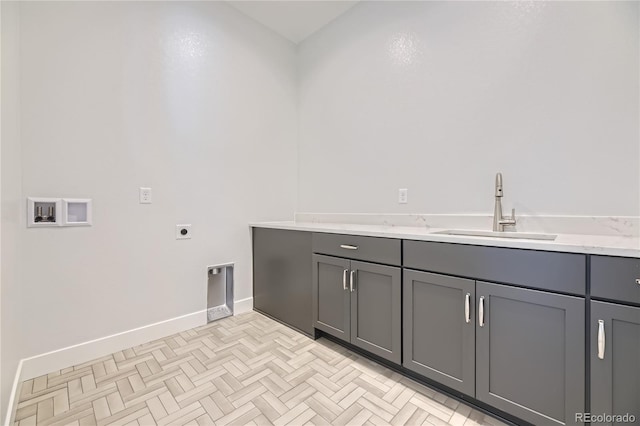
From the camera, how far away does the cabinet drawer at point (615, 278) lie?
97cm

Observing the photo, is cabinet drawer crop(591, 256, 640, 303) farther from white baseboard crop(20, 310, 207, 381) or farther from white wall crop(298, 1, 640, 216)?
white baseboard crop(20, 310, 207, 381)

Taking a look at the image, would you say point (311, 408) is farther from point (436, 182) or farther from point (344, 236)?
point (436, 182)

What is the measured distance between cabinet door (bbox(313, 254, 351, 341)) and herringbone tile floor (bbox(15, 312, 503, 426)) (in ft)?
0.55

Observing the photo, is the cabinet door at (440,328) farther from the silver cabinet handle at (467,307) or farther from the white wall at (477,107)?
the white wall at (477,107)

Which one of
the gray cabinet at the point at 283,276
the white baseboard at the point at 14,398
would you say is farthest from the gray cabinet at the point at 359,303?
the white baseboard at the point at 14,398

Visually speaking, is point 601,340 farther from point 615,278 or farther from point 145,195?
point 145,195

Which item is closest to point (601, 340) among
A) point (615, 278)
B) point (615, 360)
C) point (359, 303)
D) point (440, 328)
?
point (615, 360)

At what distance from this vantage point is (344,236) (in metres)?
1.85

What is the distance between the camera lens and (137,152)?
1.97 meters

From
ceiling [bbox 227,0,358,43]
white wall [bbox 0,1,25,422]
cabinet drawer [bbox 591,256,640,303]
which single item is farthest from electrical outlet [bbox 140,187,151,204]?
cabinet drawer [bbox 591,256,640,303]

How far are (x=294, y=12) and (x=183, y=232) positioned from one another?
2.18 m

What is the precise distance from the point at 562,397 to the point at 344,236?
1.23 m

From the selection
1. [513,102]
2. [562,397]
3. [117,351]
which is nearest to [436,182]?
[513,102]

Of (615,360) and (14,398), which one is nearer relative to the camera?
(615,360)
